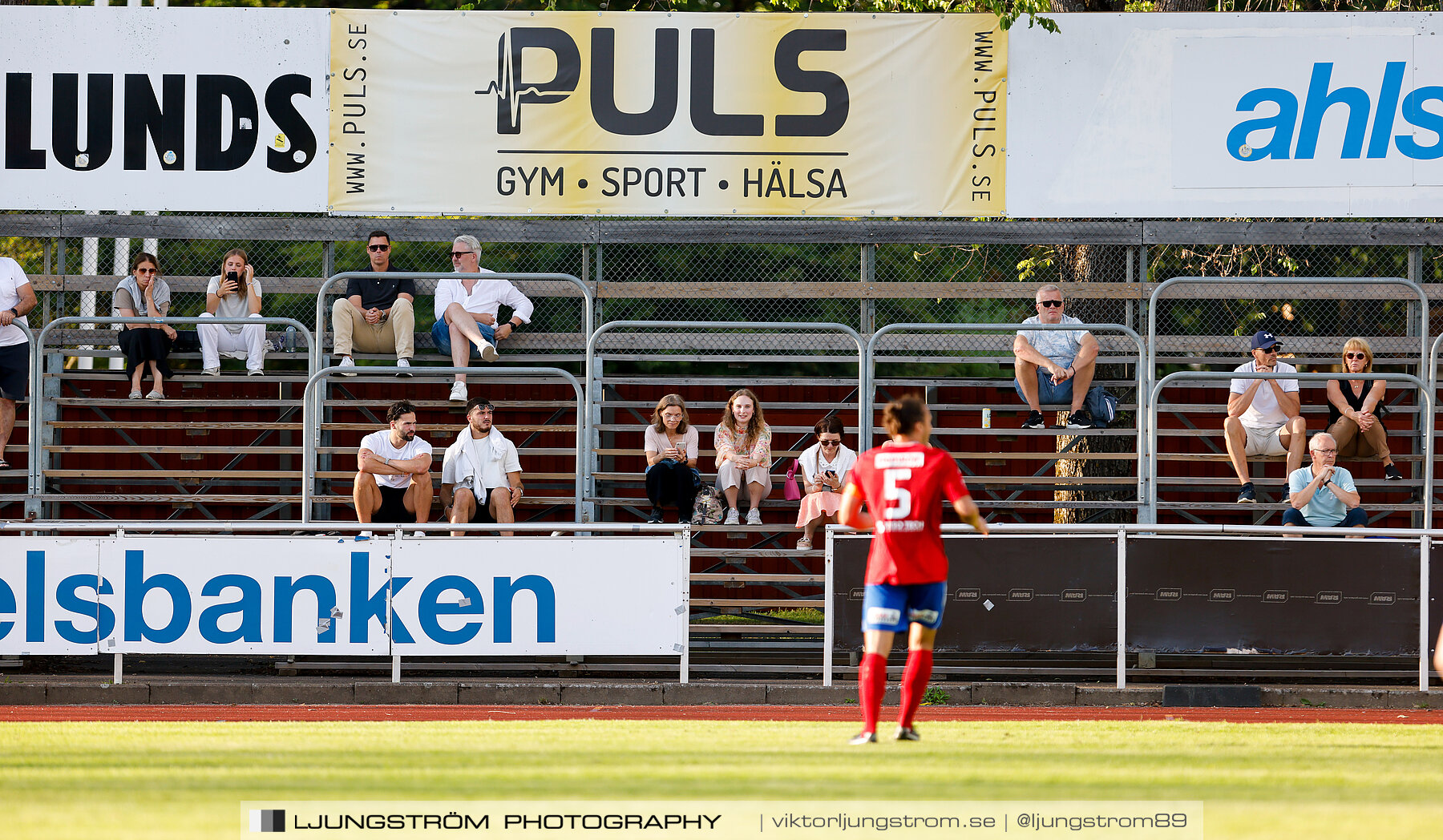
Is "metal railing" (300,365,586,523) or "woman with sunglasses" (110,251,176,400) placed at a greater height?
"woman with sunglasses" (110,251,176,400)

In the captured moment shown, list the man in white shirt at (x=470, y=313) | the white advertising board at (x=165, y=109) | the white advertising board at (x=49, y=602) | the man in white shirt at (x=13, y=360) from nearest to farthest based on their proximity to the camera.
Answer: the white advertising board at (x=49, y=602) → the man in white shirt at (x=13, y=360) → the man in white shirt at (x=470, y=313) → the white advertising board at (x=165, y=109)

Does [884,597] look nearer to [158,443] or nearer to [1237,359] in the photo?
[1237,359]

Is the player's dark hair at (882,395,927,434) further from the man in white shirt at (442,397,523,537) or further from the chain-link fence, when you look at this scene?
the chain-link fence

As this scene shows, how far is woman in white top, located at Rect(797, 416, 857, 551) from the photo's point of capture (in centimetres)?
1286

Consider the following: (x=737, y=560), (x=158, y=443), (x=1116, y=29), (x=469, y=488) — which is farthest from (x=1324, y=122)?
(x=158, y=443)

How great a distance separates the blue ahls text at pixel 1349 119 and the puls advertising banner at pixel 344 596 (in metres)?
7.39

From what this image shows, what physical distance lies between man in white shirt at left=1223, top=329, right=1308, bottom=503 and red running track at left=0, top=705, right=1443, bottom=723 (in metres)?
2.25

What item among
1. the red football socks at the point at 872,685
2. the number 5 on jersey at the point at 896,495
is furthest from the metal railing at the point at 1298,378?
the red football socks at the point at 872,685

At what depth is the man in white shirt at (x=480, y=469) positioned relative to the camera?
43.2ft

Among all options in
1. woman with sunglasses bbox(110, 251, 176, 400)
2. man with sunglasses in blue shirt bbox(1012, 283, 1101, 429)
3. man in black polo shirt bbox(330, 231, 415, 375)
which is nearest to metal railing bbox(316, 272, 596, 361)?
man in black polo shirt bbox(330, 231, 415, 375)

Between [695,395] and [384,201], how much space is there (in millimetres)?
3755

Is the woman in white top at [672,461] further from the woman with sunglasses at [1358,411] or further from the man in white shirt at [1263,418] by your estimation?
the woman with sunglasses at [1358,411]

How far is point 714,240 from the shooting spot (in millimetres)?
15984

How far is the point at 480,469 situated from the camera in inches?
522
